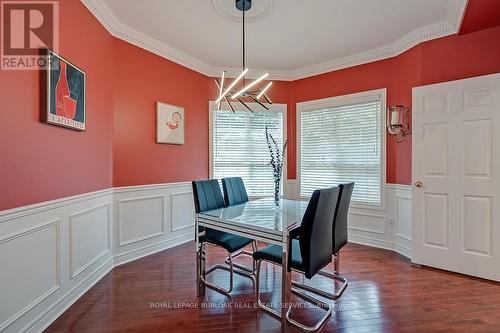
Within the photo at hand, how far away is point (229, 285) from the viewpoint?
259 cm

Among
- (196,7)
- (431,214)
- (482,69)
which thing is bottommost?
(431,214)

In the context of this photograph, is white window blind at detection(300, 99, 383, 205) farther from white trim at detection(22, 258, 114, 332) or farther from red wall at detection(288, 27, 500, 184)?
white trim at detection(22, 258, 114, 332)

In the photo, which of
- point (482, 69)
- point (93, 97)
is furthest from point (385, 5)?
point (93, 97)

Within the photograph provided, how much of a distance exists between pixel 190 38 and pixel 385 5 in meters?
2.19

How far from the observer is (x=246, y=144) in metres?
4.41

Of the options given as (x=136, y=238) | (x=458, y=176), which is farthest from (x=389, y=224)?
(x=136, y=238)

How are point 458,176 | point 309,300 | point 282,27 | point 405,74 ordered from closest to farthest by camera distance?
point 309,300, point 458,176, point 282,27, point 405,74

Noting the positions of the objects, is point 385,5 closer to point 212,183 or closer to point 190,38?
point 190,38

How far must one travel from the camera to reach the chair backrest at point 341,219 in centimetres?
230

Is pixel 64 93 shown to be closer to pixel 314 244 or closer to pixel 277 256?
pixel 277 256

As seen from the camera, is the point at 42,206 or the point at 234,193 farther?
the point at 234,193

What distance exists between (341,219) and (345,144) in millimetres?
1875

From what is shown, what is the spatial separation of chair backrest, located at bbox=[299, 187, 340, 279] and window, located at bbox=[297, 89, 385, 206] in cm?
205

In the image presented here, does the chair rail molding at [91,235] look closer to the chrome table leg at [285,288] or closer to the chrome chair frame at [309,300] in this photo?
the chrome chair frame at [309,300]
